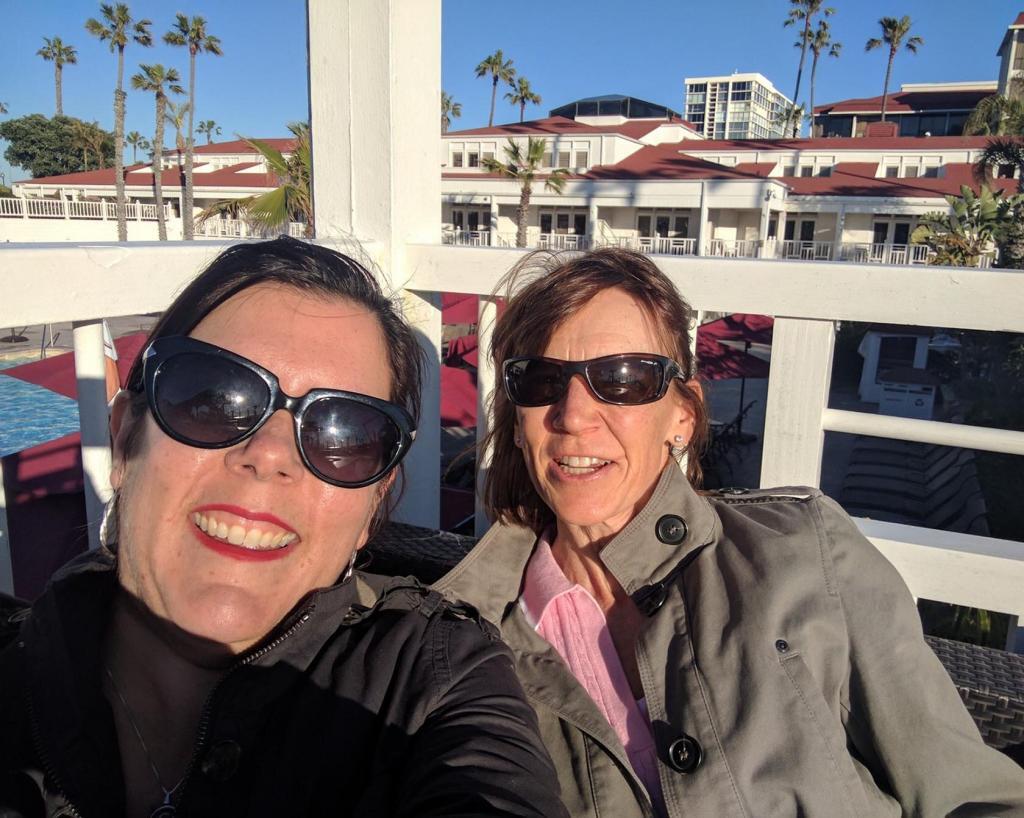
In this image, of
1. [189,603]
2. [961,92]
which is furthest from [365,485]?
[961,92]

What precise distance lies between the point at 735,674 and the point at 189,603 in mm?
1075

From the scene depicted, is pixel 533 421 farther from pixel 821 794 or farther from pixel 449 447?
pixel 449 447

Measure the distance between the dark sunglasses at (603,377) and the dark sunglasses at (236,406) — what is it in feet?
1.68

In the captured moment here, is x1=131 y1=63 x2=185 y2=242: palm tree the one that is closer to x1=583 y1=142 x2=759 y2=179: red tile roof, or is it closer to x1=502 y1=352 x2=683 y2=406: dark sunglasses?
x1=583 y1=142 x2=759 y2=179: red tile roof

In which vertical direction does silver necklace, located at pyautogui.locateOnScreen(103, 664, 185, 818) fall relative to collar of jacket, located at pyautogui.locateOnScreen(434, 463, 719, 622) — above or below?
below

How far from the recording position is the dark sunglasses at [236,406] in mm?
1386

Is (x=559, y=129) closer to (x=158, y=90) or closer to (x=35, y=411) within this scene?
(x=158, y=90)

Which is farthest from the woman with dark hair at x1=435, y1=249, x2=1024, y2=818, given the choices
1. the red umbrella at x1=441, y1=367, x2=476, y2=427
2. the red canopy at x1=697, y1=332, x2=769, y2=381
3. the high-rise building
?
the high-rise building

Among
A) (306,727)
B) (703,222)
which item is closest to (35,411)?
(306,727)

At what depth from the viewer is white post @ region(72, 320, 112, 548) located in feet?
5.84

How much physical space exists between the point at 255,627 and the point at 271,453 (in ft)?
1.09

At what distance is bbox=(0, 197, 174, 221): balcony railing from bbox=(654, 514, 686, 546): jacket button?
33.6 meters

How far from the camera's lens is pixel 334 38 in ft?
7.33

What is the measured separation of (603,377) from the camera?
1.83 m
